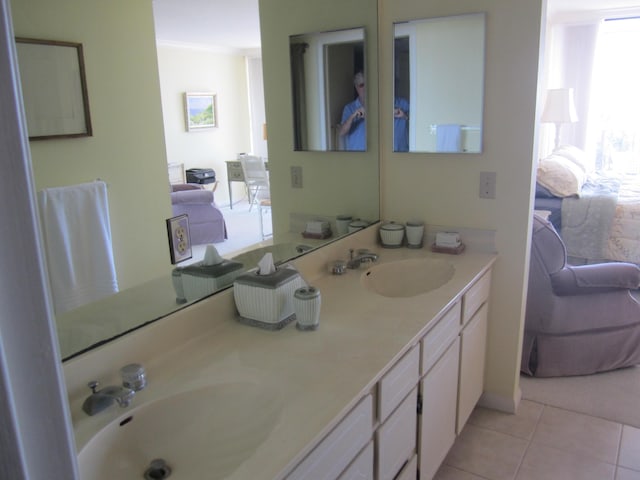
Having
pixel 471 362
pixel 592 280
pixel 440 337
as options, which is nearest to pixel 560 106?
pixel 592 280

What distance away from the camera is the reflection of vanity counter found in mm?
1166

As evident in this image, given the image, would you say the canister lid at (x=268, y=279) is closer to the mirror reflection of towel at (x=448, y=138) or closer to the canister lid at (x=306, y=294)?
the canister lid at (x=306, y=294)

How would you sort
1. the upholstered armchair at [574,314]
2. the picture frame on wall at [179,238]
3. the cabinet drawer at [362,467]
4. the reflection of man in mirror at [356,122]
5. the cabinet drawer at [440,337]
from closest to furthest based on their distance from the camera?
the cabinet drawer at [362,467] < the picture frame on wall at [179,238] < the cabinet drawer at [440,337] < the reflection of man in mirror at [356,122] < the upholstered armchair at [574,314]

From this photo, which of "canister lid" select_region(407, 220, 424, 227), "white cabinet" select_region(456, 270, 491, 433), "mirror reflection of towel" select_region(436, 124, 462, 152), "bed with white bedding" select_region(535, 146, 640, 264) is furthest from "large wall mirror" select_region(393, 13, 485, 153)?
"bed with white bedding" select_region(535, 146, 640, 264)

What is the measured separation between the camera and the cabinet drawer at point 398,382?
59.4 inches

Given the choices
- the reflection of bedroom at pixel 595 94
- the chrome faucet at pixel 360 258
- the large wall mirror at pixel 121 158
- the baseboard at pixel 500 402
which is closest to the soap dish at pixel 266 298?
the large wall mirror at pixel 121 158

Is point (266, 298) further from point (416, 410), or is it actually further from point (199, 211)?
point (416, 410)

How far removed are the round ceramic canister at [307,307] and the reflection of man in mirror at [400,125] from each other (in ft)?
4.20

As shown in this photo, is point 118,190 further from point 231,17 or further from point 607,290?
point 607,290

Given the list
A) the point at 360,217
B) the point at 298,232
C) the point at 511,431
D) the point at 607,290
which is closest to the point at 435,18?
the point at 360,217

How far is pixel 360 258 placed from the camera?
241cm

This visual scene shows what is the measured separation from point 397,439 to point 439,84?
5.49ft

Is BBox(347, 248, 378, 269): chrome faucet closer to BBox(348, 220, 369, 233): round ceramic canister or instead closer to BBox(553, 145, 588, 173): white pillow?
BBox(348, 220, 369, 233): round ceramic canister

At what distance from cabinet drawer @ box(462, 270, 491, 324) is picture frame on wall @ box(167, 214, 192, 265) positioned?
1.14 m
